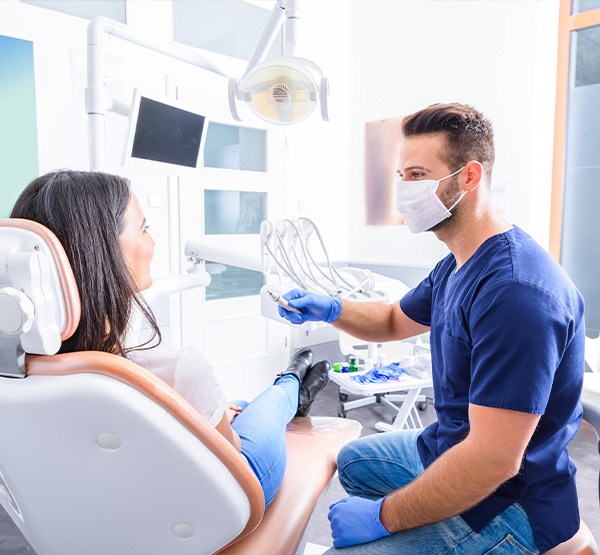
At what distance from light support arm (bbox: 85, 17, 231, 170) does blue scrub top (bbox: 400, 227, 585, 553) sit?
1223mm

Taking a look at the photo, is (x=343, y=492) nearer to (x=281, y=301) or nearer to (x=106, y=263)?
(x=281, y=301)

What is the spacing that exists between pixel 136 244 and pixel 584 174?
286 centimetres

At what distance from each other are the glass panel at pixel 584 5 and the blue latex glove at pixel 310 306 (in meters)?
2.63

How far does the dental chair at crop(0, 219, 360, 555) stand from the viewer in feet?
2.10

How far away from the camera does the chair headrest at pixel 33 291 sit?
23.6 inches

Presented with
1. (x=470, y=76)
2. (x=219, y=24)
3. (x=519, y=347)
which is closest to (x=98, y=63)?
(x=519, y=347)

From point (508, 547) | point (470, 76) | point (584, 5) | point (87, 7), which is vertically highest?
point (584, 5)

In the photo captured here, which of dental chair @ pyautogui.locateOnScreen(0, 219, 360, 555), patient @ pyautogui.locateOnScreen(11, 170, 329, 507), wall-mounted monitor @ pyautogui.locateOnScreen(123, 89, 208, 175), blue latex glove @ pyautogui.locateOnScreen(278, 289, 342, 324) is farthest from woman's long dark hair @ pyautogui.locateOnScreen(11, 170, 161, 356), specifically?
wall-mounted monitor @ pyautogui.locateOnScreen(123, 89, 208, 175)

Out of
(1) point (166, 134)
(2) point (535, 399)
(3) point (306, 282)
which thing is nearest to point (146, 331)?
(1) point (166, 134)

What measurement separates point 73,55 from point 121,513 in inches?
74.3

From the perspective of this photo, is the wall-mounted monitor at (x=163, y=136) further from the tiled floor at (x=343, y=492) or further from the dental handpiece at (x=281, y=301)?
the tiled floor at (x=343, y=492)

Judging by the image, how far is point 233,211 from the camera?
332 centimetres

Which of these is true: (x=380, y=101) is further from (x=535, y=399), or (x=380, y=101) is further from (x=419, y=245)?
(x=535, y=399)

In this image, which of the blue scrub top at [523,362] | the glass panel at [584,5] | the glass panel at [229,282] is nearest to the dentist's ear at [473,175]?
the blue scrub top at [523,362]
